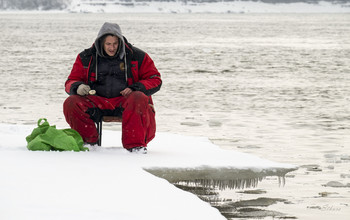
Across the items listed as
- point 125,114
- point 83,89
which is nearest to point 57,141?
point 83,89

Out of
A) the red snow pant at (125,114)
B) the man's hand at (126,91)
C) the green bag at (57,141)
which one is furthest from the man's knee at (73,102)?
the man's hand at (126,91)

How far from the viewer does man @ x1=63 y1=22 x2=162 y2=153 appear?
21.5 feet

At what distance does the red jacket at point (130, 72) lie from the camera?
6.63m

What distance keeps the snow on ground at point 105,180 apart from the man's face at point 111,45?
3.16 ft

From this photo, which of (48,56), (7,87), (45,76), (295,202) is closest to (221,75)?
(45,76)

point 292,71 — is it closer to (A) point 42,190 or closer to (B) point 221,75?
(B) point 221,75

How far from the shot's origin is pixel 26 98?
1552 centimetres

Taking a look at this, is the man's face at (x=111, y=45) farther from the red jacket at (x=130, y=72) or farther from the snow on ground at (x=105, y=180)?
the snow on ground at (x=105, y=180)

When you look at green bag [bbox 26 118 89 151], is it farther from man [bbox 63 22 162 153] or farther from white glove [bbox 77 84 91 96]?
white glove [bbox 77 84 91 96]

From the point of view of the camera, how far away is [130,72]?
6703mm

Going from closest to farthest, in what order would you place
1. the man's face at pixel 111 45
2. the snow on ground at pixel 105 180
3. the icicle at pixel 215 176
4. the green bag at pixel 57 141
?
the snow on ground at pixel 105 180
the icicle at pixel 215 176
the man's face at pixel 111 45
the green bag at pixel 57 141

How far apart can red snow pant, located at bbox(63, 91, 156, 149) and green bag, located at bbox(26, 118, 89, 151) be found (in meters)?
0.13

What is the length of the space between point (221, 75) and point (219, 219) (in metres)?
18.0

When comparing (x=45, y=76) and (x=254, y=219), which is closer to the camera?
(x=254, y=219)
